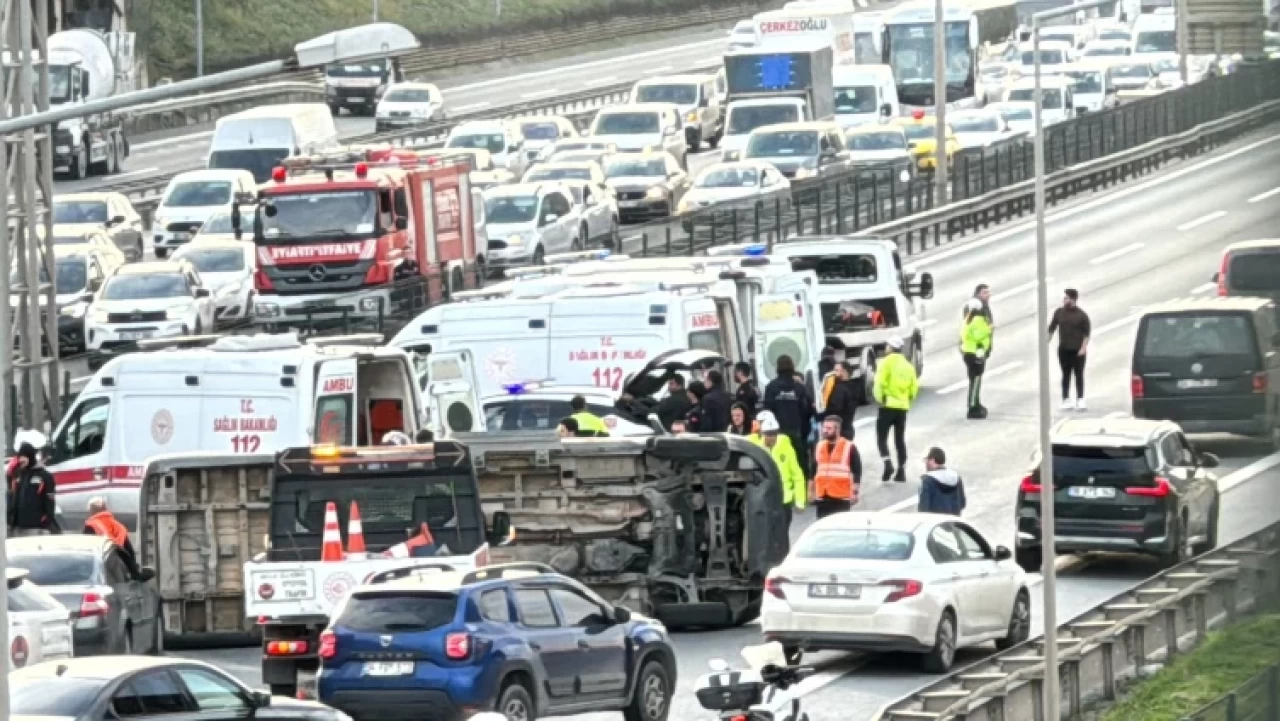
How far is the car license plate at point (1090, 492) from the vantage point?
1157 inches

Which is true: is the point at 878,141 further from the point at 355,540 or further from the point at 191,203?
the point at 355,540

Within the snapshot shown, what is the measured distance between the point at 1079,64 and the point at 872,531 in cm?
6385

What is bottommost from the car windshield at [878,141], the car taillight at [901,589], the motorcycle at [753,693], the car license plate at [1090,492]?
the car windshield at [878,141]

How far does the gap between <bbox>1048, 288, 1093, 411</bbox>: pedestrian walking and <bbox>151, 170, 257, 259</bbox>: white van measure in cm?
2099

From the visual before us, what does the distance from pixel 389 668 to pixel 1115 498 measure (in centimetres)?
1071

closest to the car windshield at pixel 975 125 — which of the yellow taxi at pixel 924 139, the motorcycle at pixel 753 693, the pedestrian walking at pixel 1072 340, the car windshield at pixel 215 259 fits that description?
the yellow taxi at pixel 924 139

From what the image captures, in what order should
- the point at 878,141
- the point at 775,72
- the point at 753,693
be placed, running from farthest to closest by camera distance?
the point at 775,72 < the point at 878,141 < the point at 753,693

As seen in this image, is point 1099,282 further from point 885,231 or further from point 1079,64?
point 1079,64

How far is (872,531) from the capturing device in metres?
24.5

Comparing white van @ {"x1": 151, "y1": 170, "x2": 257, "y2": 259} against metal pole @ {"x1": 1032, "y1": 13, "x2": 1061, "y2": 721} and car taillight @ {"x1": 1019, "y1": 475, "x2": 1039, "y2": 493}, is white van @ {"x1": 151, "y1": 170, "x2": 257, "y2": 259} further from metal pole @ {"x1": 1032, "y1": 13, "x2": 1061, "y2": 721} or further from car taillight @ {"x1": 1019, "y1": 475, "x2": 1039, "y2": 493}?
metal pole @ {"x1": 1032, "y1": 13, "x2": 1061, "y2": 721}

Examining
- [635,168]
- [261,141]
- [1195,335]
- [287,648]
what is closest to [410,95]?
[261,141]

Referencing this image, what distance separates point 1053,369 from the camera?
42.6 metres

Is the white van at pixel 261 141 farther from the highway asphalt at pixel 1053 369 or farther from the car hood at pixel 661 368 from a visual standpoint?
the car hood at pixel 661 368

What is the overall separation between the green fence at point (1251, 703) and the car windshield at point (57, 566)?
446 inches
